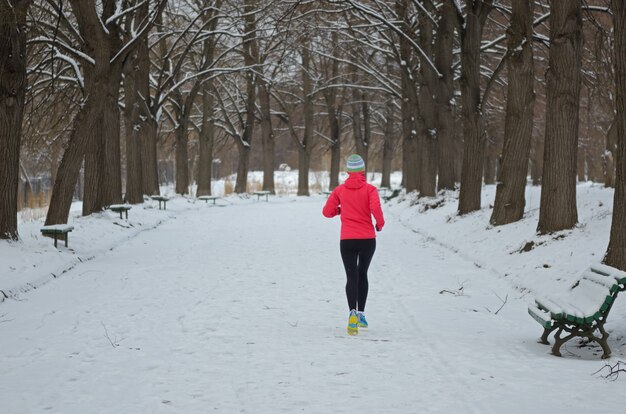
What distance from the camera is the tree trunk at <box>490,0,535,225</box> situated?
1502cm

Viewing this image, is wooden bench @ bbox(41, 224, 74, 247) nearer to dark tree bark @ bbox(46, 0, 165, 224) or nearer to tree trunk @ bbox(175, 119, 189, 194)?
dark tree bark @ bbox(46, 0, 165, 224)

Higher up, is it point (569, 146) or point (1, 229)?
point (569, 146)

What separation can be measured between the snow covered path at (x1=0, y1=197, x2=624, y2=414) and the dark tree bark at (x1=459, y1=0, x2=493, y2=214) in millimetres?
6294

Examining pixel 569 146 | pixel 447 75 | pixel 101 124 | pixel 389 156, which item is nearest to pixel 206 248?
pixel 101 124

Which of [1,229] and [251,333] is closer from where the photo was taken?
[251,333]

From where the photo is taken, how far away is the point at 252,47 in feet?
123

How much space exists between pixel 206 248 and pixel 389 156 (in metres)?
35.3

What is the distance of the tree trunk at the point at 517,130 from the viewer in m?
15.0

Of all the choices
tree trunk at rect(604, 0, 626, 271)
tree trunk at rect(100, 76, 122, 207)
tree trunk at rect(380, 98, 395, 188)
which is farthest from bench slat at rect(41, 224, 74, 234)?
tree trunk at rect(380, 98, 395, 188)

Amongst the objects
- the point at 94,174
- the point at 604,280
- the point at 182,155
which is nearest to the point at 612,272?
the point at 604,280

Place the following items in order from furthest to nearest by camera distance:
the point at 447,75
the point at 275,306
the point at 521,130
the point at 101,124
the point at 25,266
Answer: the point at 447,75
the point at 101,124
the point at 521,130
the point at 25,266
the point at 275,306

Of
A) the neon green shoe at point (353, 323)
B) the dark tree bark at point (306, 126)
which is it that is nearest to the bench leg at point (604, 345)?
the neon green shoe at point (353, 323)

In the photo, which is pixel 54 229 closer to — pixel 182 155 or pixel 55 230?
pixel 55 230

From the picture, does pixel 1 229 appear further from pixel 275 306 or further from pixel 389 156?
pixel 389 156
